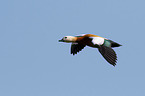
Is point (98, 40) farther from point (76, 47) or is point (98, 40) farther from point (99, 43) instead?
point (76, 47)

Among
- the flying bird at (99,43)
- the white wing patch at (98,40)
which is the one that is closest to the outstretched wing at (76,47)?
the flying bird at (99,43)

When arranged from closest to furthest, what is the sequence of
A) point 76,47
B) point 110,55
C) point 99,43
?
point 110,55 → point 99,43 → point 76,47

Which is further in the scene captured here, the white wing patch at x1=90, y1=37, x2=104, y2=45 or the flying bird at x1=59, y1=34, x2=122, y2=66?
the white wing patch at x1=90, y1=37, x2=104, y2=45

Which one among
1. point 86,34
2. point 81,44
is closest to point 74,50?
point 81,44

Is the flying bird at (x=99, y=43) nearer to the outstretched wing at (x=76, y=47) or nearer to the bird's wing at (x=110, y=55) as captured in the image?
the bird's wing at (x=110, y=55)

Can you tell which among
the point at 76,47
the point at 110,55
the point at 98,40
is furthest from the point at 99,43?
the point at 76,47

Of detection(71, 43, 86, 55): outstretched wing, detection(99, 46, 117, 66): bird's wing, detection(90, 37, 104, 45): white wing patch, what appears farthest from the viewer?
detection(71, 43, 86, 55): outstretched wing

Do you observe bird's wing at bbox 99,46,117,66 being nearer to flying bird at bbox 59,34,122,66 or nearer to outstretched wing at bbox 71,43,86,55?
flying bird at bbox 59,34,122,66

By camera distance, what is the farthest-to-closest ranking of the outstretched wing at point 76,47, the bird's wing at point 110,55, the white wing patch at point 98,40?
the outstretched wing at point 76,47, the white wing patch at point 98,40, the bird's wing at point 110,55

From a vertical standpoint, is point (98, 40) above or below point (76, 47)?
above

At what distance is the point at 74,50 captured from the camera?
13.0 m

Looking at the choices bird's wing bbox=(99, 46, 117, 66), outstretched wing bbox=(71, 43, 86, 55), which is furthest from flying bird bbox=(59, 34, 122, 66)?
outstretched wing bbox=(71, 43, 86, 55)

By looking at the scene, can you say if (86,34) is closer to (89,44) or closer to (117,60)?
(89,44)

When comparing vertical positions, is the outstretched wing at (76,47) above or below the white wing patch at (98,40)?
below
